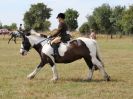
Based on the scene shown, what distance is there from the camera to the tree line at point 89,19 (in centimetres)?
11825

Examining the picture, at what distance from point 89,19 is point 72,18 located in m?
10.5

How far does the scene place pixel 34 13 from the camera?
422 feet

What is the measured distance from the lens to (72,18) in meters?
120

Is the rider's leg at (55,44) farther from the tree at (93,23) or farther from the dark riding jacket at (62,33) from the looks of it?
the tree at (93,23)

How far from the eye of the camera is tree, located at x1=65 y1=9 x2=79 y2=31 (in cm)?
11788

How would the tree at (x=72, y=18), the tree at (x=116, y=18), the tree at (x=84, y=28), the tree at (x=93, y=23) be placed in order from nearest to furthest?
the tree at (x=84, y=28) < the tree at (x=72, y=18) < the tree at (x=116, y=18) < the tree at (x=93, y=23)

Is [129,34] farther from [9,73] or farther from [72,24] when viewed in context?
[9,73]

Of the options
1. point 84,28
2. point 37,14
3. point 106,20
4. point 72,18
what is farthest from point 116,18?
point 37,14

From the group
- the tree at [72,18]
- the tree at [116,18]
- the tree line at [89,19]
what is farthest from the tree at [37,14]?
the tree at [116,18]

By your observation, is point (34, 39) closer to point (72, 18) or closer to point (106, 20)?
point (72, 18)

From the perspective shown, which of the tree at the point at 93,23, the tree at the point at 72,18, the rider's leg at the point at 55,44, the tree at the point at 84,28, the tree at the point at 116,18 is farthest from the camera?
the tree at the point at 93,23

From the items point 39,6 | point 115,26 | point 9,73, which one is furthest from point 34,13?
point 9,73

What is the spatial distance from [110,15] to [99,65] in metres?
111

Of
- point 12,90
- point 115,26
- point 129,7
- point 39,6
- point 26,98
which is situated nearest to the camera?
point 26,98
